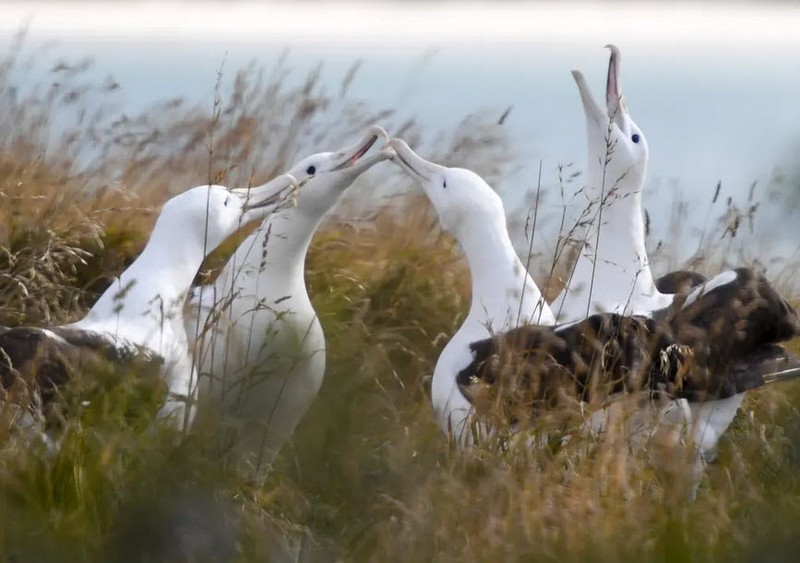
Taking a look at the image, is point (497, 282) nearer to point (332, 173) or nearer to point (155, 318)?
point (332, 173)

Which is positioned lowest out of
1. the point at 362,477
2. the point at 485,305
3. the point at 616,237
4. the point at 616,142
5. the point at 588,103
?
the point at 362,477

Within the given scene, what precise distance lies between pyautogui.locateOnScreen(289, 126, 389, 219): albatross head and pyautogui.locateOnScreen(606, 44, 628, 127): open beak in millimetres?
846

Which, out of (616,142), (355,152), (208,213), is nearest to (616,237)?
(616,142)

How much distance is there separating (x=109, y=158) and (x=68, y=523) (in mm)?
3411

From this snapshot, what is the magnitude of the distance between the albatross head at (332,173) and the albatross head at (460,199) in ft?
0.66

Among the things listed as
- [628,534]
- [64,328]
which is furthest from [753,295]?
[64,328]

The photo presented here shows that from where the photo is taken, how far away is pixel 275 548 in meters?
2.62

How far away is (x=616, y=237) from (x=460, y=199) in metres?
0.65

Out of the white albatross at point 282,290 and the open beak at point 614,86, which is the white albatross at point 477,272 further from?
the open beak at point 614,86

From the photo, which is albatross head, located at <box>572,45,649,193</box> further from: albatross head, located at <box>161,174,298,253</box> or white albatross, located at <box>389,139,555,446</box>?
albatross head, located at <box>161,174,298,253</box>

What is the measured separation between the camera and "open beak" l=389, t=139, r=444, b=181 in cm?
494

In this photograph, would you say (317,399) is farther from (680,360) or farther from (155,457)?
(680,360)

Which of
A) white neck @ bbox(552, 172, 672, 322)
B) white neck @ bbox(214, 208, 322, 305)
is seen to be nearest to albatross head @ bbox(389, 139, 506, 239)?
white neck @ bbox(552, 172, 672, 322)

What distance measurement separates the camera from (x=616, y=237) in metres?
5.13
